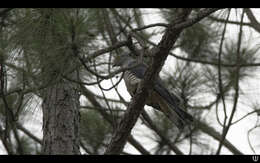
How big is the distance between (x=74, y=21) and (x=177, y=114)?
1833 millimetres

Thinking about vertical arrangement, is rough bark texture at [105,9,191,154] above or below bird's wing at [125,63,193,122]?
below

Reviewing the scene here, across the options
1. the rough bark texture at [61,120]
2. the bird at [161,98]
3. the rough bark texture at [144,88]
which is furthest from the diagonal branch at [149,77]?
the bird at [161,98]

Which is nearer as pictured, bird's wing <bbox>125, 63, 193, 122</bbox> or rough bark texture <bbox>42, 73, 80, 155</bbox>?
rough bark texture <bbox>42, 73, 80, 155</bbox>

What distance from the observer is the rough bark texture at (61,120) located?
172 inches

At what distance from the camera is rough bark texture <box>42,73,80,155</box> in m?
4.36

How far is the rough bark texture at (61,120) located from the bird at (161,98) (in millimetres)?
610

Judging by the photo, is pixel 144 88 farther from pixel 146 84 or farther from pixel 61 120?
pixel 61 120

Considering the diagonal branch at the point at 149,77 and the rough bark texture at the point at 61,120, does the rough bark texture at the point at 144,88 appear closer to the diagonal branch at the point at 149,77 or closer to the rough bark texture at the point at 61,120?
the diagonal branch at the point at 149,77

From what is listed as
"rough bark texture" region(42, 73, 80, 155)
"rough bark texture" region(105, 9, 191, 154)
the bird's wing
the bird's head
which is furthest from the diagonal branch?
the bird's head

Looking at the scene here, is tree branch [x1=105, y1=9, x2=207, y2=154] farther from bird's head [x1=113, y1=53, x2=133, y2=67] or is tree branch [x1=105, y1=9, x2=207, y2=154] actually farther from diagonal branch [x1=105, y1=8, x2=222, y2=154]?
bird's head [x1=113, y1=53, x2=133, y2=67]

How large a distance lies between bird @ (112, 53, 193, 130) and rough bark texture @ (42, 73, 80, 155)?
610 mm

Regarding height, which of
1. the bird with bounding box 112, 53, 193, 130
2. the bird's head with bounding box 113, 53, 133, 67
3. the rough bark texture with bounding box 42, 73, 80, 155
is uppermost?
the bird's head with bounding box 113, 53, 133, 67

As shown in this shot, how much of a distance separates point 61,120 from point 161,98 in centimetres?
121

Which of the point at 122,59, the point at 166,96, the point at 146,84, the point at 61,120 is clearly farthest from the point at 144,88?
the point at 122,59
